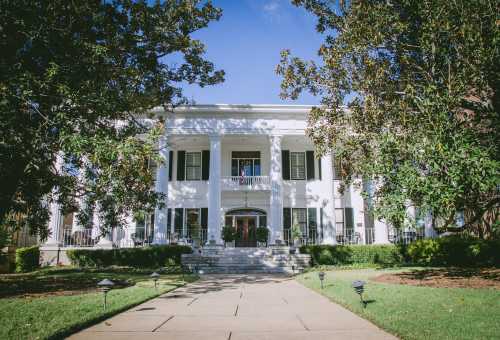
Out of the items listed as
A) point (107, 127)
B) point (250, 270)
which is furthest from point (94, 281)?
point (250, 270)

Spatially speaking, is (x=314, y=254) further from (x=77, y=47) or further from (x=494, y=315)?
(x=77, y=47)

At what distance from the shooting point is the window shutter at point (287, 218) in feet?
71.9

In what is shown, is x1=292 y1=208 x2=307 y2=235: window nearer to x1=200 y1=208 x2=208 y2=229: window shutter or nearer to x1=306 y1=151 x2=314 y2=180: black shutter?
x1=306 y1=151 x2=314 y2=180: black shutter

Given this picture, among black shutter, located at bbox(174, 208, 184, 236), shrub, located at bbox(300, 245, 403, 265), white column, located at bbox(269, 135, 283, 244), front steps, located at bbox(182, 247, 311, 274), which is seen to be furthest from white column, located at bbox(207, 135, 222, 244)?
shrub, located at bbox(300, 245, 403, 265)

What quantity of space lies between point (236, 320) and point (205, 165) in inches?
674

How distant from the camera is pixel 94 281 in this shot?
11.3 m

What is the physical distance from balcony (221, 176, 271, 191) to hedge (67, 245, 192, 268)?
522 cm

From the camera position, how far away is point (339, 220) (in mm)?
21641

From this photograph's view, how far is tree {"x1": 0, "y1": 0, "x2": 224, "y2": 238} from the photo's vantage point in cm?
776

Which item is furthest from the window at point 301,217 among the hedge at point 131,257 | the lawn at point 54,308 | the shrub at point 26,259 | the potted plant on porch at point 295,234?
the shrub at point 26,259

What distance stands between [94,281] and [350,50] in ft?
35.8

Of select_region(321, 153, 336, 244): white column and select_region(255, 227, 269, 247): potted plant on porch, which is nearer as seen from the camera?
select_region(255, 227, 269, 247): potted plant on porch

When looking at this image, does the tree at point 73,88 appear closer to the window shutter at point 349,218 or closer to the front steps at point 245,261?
the front steps at point 245,261

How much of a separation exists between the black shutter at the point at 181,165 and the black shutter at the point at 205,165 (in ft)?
3.95
